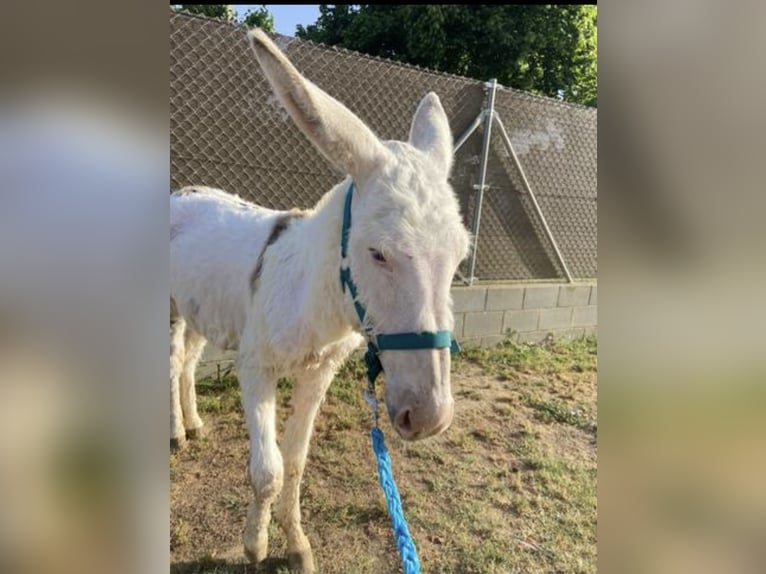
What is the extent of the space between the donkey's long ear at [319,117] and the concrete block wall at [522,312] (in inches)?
126

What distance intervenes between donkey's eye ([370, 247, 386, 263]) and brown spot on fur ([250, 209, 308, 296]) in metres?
0.92

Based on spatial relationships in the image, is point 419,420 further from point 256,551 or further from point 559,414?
point 559,414

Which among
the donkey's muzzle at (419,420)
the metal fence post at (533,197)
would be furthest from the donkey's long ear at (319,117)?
the metal fence post at (533,197)

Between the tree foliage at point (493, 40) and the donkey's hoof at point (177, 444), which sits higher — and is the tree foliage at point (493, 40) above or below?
above

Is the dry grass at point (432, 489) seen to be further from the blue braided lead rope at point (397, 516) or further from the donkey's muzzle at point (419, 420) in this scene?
the donkey's muzzle at point (419, 420)

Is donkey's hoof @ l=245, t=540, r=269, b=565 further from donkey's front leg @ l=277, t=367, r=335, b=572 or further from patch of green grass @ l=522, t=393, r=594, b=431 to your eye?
patch of green grass @ l=522, t=393, r=594, b=431

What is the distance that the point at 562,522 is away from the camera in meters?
2.79

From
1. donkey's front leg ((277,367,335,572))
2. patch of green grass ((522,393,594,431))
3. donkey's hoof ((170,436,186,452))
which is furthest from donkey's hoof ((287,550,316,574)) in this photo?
patch of green grass ((522,393,594,431))

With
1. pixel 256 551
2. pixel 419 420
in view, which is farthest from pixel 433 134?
pixel 256 551

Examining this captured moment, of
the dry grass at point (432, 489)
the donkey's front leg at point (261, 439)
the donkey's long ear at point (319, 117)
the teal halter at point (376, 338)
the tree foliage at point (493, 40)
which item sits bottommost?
the dry grass at point (432, 489)

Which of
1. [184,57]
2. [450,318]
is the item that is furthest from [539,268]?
[450,318]

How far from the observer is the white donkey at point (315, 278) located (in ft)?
4.61
